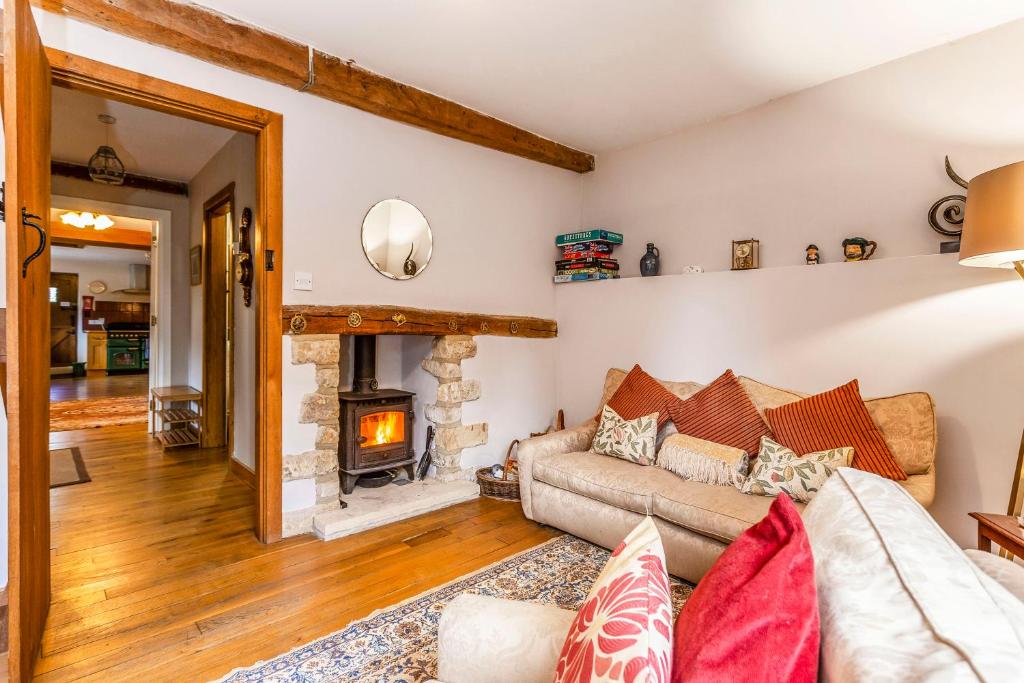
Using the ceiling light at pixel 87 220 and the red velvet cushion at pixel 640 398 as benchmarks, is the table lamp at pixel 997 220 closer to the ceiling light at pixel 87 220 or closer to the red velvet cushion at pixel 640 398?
the red velvet cushion at pixel 640 398

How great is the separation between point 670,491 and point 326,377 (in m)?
1.98

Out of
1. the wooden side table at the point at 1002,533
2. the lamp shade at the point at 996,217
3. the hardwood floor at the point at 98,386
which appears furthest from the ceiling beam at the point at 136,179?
the wooden side table at the point at 1002,533

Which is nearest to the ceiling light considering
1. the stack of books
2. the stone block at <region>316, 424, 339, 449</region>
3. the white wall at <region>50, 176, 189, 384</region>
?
the white wall at <region>50, 176, 189, 384</region>

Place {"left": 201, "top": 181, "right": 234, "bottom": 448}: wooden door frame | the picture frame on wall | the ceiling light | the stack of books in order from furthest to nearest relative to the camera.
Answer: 1. the ceiling light
2. the picture frame on wall
3. {"left": 201, "top": 181, "right": 234, "bottom": 448}: wooden door frame
4. the stack of books

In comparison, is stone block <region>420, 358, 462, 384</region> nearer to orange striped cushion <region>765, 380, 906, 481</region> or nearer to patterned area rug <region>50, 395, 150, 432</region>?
orange striped cushion <region>765, 380, 906, 481</region>

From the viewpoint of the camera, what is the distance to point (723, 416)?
2.84m

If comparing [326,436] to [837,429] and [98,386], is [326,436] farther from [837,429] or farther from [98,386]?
[98,386]

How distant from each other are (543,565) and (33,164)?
8.57ft

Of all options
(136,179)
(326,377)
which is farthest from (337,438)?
(136,179)

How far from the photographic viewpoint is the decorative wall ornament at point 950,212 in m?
2.55

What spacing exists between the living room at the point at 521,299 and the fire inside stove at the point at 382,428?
0.04 metres

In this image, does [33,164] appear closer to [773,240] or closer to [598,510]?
[598,510]

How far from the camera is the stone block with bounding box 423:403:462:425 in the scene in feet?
11.7

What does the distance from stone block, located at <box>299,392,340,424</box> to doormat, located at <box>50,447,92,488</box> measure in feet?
7.02
